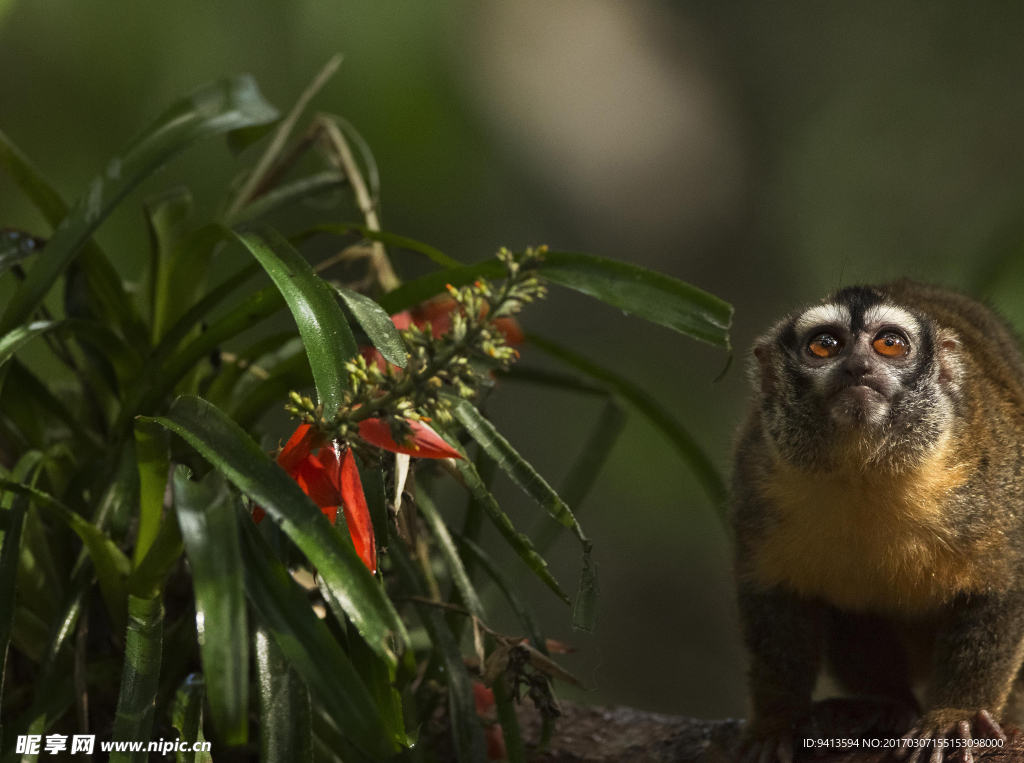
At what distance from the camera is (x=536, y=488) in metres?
1.42

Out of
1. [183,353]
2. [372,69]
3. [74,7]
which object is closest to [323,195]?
[183,353]

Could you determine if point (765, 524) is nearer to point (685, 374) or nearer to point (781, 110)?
point (685, 374)

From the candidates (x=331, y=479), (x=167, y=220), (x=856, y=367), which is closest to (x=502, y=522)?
(x=331, y=479)

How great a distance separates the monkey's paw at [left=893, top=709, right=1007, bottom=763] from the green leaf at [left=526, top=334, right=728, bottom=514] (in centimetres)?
67

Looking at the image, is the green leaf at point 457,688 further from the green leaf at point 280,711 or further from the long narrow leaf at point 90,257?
the long narrow leaf at point 90,257

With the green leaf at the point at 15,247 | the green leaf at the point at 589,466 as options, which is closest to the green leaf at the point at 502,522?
the green leaf at the point at 589,466

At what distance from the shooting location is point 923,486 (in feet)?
5.82

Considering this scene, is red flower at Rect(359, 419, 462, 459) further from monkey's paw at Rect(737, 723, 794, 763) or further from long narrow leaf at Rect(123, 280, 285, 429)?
monkey's paw at Rect(737, 723, 794, 763)

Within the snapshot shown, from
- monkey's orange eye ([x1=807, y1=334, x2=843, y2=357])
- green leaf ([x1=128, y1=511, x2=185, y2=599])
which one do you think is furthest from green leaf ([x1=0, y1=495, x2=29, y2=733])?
monkey's orange eye ([x1=807, y1=334, x2=843, y2=357])

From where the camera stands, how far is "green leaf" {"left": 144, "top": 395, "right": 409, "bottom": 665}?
41.2 inches

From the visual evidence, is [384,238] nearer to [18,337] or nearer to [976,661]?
[18,337]

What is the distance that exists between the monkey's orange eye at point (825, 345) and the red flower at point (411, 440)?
978 mm

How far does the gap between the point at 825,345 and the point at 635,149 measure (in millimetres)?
2982

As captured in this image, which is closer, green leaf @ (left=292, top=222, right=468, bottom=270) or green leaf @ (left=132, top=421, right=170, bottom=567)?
green leaf @ (left=132, top=421, right=170, bottom=567)
